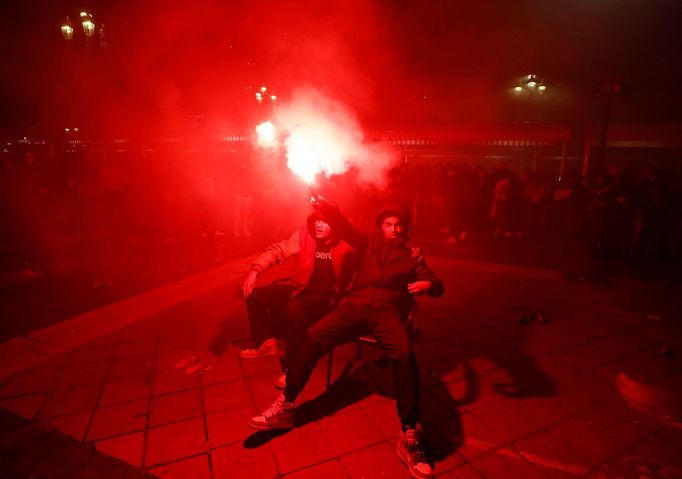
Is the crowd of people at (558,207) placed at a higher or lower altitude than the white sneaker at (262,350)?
higher

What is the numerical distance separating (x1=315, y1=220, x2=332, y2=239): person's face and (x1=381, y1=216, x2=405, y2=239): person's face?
0.63 meters

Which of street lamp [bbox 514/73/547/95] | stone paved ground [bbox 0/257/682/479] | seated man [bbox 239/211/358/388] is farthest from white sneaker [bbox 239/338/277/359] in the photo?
street lamp [bbox 514/73/547/95]

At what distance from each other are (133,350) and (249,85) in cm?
936

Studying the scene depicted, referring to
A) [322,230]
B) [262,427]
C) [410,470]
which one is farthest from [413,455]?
[322,230]

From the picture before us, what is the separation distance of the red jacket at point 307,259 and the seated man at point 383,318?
313mm

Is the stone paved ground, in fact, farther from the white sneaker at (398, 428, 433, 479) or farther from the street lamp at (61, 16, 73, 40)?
the street lamp at (61, 16, 73, 40)

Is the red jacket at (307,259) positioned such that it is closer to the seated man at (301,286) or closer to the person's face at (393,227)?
the seated man at (301,286)

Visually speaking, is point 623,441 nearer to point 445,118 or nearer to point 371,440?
point 371,440

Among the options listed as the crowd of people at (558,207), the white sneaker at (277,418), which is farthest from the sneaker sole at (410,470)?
the crowd of people at (558,207)

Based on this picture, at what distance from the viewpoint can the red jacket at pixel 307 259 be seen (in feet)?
13.3

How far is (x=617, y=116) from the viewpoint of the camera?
74.8 ft

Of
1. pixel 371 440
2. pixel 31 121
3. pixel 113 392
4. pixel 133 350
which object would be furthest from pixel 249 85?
pixel 31 121

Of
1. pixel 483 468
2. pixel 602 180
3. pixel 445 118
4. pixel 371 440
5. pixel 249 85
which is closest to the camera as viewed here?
pixel 483 468

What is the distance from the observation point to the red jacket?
405cm
